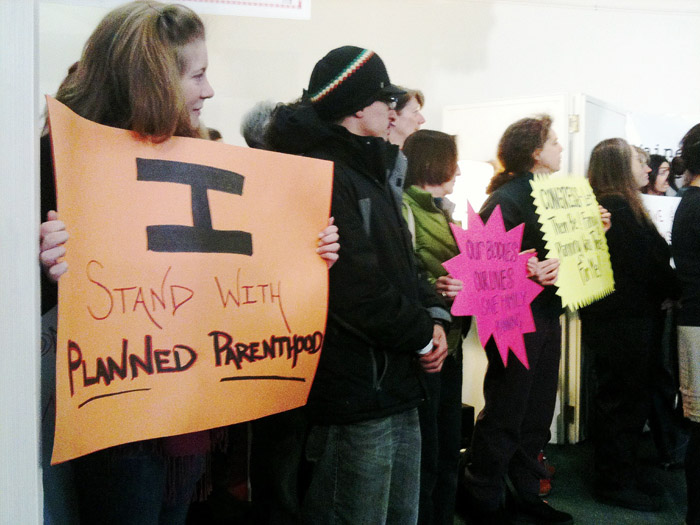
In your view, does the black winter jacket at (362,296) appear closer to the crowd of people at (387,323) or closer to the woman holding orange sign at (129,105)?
the crowd of people at (387,323)

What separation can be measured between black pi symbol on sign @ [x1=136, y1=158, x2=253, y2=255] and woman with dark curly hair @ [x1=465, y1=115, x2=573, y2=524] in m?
1.22

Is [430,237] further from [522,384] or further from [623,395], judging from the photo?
[623,395]

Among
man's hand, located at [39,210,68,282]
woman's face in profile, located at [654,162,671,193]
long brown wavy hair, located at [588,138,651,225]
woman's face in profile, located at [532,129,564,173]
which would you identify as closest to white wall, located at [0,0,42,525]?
man's hand, located at [39,210,68,282]

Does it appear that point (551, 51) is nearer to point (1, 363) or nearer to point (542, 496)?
point (542, 496)

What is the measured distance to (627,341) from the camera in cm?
241

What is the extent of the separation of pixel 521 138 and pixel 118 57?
1.66m

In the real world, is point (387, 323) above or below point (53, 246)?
below

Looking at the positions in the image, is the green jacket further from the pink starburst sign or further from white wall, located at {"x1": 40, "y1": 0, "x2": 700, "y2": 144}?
white wall, located at {"x1": 40, "y1": 0, "x2": 700, "y2": 144}

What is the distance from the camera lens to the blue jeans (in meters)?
1.21

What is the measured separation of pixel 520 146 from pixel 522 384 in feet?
2.74

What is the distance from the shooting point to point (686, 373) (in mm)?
1890

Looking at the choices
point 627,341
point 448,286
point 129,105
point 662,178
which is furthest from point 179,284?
point 662,178

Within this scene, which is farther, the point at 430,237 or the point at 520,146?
the point at 520,146

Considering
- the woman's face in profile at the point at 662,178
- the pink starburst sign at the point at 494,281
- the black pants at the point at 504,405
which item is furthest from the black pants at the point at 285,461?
the woman's face in profile at the point at 662,178
